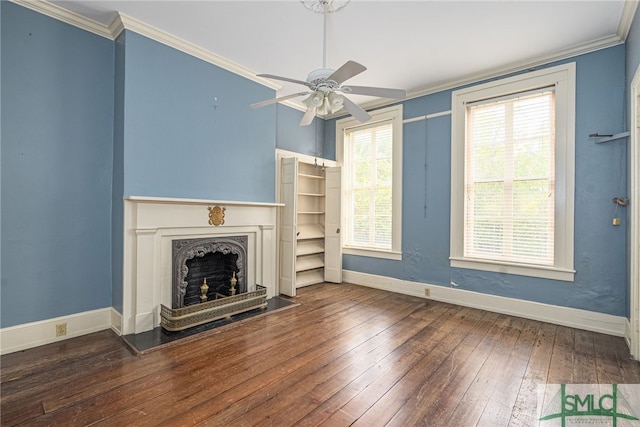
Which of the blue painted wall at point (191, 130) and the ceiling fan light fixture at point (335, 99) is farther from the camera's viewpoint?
the blue painted wall at point (191, 130)

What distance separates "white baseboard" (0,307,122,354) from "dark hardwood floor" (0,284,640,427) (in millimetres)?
90

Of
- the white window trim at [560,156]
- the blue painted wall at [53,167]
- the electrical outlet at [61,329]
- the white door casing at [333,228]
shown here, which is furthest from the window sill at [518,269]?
the electrical outlet at [61,329]

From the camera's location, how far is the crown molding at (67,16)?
107 inches

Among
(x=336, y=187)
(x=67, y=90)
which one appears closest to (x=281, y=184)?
(x=336, y=187)

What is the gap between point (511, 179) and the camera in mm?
3789

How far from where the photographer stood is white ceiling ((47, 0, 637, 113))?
9.05ft

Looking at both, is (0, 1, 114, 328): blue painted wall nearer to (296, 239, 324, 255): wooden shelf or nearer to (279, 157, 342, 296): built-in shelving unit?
(279, 157, 342, 296): built-in shelving unit

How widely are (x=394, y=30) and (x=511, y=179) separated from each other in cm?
228

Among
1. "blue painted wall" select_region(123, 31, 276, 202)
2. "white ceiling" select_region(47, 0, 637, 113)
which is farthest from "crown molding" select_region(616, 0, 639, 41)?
"blue painted wall" select_region(123, 31, 276, 202)

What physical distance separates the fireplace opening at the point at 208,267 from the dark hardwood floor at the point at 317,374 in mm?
660

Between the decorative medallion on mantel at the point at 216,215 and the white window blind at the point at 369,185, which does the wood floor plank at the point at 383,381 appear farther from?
the decorative medallion on mantel at the point at 216,215

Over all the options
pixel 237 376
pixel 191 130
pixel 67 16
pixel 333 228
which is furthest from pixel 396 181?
pixel 67 16
